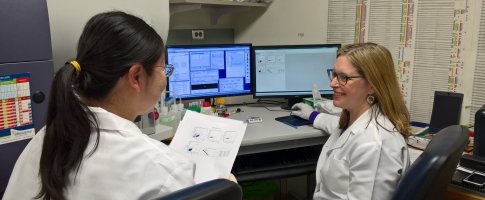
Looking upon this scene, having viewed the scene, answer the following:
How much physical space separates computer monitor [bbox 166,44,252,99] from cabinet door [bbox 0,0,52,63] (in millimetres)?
962

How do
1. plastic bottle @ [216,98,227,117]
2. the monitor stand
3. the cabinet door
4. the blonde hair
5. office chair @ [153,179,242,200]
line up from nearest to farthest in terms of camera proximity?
1. office chair @ [153,179,242,200]
2. the cabinet door
3. the blonde hair
4. plastic bottle @ [216,98,227,117]
5. the monitor stand

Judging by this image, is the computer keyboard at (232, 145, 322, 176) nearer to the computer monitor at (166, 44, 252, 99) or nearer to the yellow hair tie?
the computer monitor at (166, 44, 252, 99)

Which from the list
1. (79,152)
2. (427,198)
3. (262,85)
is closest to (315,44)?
(262,85)

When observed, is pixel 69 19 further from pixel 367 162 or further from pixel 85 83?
pixel 367 162

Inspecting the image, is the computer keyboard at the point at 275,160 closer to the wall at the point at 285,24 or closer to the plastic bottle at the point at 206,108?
the plastic bottle at the point at 206,108

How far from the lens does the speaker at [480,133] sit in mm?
1677

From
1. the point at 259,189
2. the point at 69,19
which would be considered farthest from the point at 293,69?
the point at 69,19

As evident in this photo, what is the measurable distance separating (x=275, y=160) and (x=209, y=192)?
136cm

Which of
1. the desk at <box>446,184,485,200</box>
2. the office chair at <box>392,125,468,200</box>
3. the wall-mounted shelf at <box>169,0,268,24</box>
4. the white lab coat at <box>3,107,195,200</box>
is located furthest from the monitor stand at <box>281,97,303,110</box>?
the white lab coat at <box>3,107,195,200</box>

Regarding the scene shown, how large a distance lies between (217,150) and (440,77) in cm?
132

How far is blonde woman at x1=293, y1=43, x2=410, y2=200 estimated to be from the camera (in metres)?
1.30

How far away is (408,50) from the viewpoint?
220 centimetres

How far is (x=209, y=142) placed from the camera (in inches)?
57.8

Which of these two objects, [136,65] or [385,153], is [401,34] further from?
[136,65]
